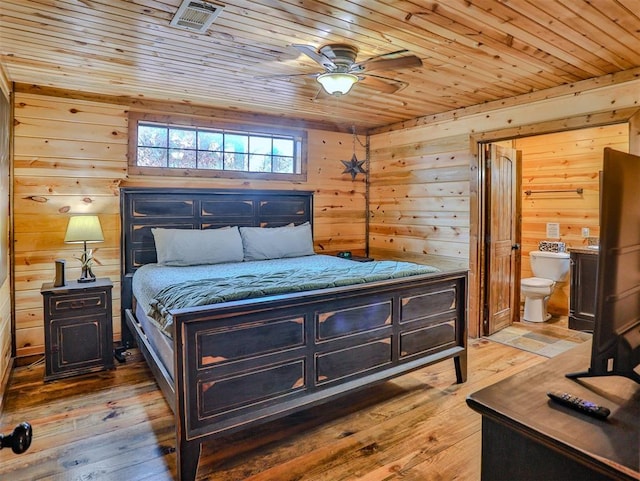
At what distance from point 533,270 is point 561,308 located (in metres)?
0.61

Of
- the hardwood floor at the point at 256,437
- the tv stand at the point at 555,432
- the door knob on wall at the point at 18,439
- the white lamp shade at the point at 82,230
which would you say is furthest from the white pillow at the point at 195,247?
the tv stand at the point at 555,432

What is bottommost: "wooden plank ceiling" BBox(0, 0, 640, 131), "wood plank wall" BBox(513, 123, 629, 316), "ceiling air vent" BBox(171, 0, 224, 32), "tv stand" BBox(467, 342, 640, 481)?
"tv stand" BBox(467, 342, 640, 481)

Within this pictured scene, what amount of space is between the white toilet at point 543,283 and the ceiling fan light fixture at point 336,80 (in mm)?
3395

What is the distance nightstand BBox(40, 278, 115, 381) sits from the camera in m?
3.14

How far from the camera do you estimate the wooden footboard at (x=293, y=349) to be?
201cm

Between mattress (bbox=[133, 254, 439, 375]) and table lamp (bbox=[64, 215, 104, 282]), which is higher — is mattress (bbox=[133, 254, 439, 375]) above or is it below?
below

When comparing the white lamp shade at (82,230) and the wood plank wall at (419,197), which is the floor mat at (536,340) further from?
the white lamp shade at (82,230)

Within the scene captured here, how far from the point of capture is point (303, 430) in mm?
2488

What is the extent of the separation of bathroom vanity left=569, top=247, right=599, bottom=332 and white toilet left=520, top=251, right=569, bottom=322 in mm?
329

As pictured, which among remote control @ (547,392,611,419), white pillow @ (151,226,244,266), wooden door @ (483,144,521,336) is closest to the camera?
remote control @ (547,392,611,419)

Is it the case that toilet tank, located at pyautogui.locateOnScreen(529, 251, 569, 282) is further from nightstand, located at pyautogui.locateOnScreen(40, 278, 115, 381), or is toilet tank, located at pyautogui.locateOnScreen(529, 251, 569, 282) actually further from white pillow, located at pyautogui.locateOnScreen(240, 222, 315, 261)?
nightstand, located at pyautogui.locateOnScreen(40, 278, 115, 381)

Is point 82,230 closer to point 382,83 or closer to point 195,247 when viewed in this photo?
point 195,247

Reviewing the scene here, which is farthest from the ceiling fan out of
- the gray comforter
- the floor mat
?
the floor mat

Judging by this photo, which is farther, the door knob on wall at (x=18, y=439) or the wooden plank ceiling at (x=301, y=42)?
the wooden plank ceiling at (x=301, y=42)
